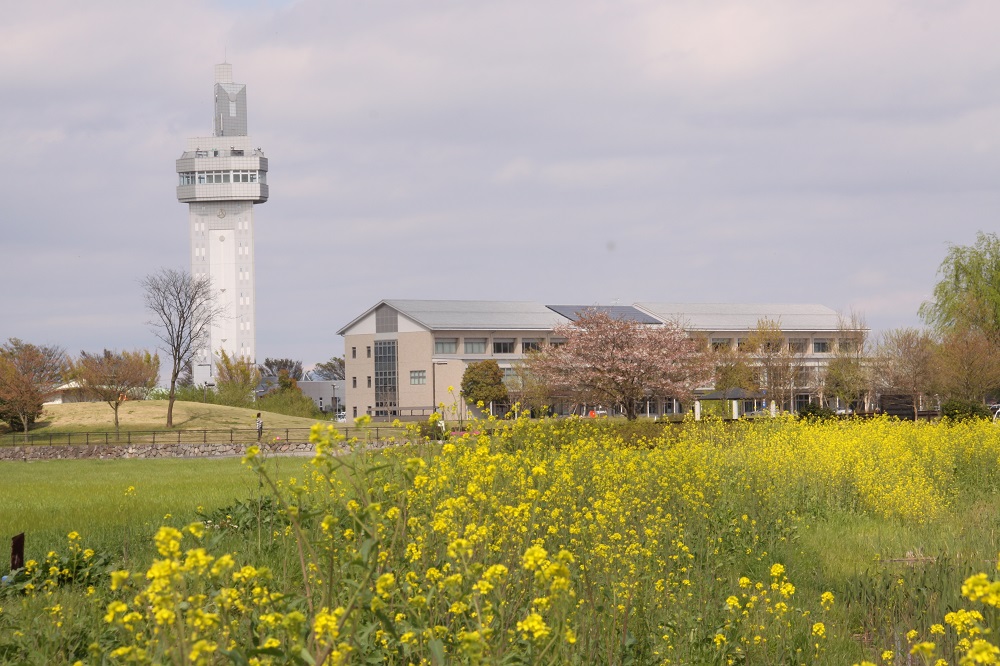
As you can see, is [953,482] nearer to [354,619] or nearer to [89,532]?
[89,532]

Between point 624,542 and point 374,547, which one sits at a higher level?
point 374,547

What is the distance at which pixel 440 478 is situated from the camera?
6.12 m

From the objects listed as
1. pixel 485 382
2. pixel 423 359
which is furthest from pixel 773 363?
pixel 423 359

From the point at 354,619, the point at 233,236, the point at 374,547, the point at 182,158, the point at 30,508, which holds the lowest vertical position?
the point at 30,508

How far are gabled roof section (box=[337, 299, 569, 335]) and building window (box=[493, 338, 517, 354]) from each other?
1.07 meters

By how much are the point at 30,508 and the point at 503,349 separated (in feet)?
192

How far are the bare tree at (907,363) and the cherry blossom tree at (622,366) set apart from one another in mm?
15962

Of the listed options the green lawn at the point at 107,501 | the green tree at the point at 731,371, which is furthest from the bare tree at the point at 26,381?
the green tree at the point at 731,371

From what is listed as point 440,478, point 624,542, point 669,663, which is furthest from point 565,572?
point 624,542

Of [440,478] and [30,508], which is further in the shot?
[30,508]

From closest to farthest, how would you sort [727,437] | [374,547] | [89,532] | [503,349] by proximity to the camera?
[374,547] < [89,532] < [727,437] < [503,349]

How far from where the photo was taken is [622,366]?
3872 cm

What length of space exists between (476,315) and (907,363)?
1263 inches

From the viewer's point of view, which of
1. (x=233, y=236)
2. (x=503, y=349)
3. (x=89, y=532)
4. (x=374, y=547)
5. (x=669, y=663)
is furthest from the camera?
(x=233, y=236)
